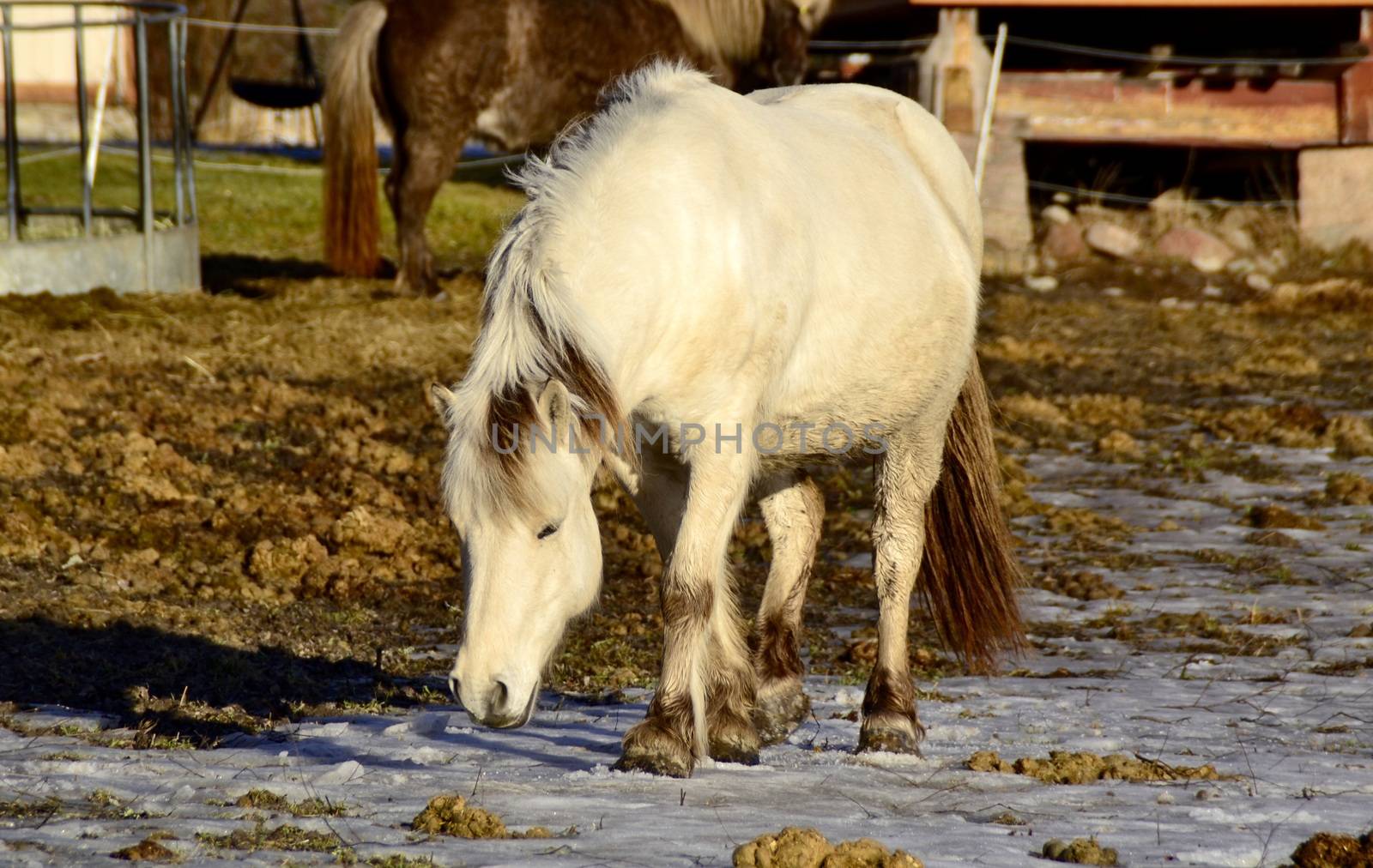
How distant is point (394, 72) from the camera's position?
973 centimetres

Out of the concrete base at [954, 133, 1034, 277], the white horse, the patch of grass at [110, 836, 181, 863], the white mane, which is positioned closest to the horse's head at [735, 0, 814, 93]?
the concrete base at [954, 133, 1034, 277]

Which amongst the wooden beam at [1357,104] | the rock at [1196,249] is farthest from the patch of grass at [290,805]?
the wooden beam at [1357,104]

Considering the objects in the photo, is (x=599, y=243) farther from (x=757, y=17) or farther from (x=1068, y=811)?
(x=757, y=17)

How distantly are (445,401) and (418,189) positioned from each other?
7.01 meters

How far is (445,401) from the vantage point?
3193 millimetres

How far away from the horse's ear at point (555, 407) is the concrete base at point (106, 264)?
6935 millimetres

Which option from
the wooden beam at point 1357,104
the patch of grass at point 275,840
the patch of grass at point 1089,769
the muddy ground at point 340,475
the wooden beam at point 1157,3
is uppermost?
the wooden beam at point 1157,3

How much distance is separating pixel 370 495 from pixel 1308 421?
473 cm

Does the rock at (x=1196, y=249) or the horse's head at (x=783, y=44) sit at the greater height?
the horse's head at (x=783, y=44)

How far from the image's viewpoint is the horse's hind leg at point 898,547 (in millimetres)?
3971

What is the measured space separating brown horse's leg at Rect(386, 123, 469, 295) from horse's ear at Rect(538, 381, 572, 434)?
7.02 metres

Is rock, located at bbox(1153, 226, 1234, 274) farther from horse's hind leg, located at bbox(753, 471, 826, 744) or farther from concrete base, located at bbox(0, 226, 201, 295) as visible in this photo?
horse's hind leg, located at bbox(753, 471, 826, 744)

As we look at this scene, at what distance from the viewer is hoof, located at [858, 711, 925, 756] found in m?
3.79

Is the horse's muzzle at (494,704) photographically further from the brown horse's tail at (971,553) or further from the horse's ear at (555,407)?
the brown horse's tail at (971,553)
